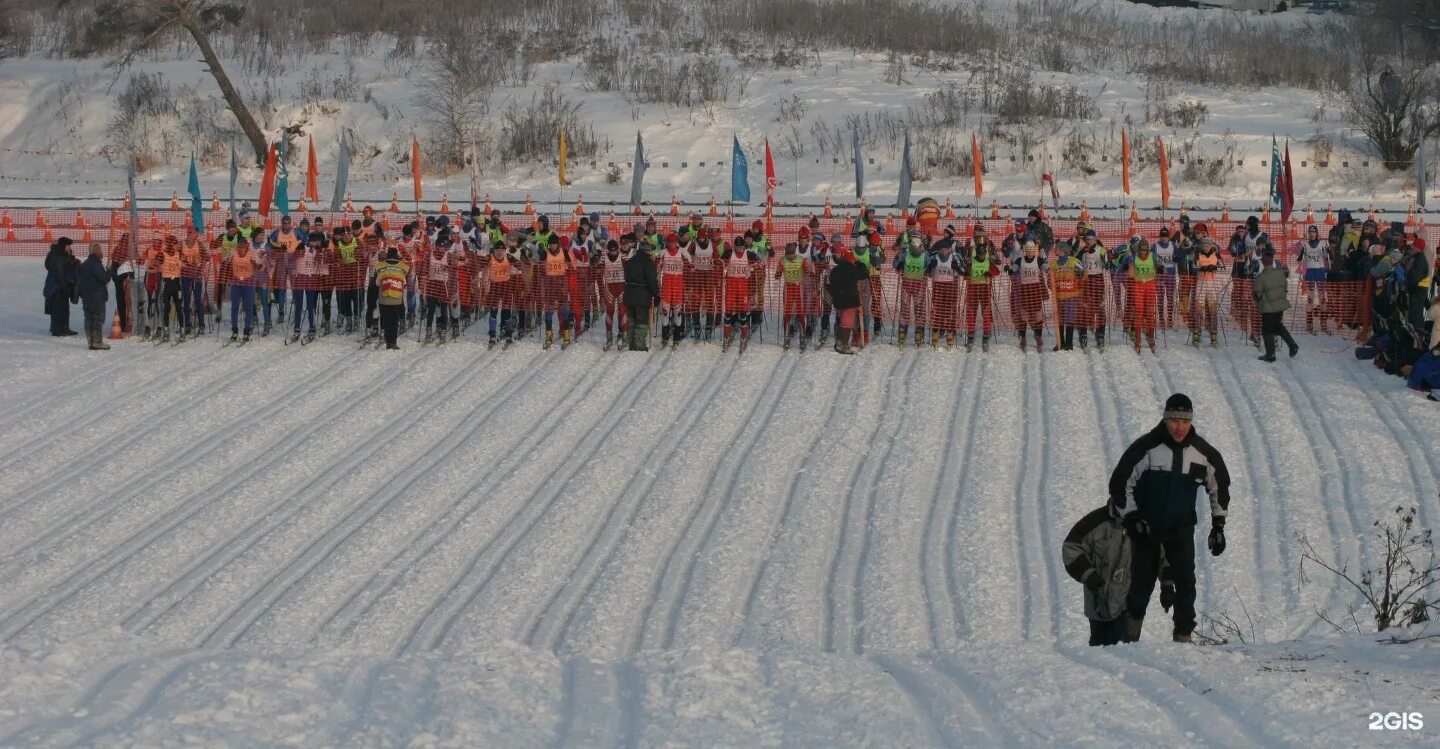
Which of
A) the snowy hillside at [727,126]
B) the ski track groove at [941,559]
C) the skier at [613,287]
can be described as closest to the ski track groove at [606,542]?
the skier at [613,287]

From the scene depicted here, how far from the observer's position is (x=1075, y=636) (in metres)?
12.1

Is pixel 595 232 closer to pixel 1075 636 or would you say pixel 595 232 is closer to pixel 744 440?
pixel 744 440

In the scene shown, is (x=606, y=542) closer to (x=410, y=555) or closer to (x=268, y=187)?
(x=410, y=555)

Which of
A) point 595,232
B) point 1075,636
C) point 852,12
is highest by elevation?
point 852,12

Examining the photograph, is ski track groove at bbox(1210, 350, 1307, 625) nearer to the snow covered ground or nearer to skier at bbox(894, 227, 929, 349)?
the snow covered ground

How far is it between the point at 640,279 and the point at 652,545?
24.4 feet

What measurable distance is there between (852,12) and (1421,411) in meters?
38.4

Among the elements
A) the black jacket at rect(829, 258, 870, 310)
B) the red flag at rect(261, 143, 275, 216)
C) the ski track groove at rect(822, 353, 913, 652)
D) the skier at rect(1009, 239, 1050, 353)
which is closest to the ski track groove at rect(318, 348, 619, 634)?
the ski track groove at rect(822, 353, 913, 652)

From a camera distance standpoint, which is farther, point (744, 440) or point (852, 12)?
point (852, 12)

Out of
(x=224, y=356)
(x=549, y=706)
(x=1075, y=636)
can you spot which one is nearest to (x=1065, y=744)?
(x=549, y=706)

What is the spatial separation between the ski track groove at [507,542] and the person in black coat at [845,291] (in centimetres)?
253

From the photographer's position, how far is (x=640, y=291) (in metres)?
21.4

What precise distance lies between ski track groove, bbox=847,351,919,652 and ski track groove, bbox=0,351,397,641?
6021mm

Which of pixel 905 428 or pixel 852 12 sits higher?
pixel 852 12
